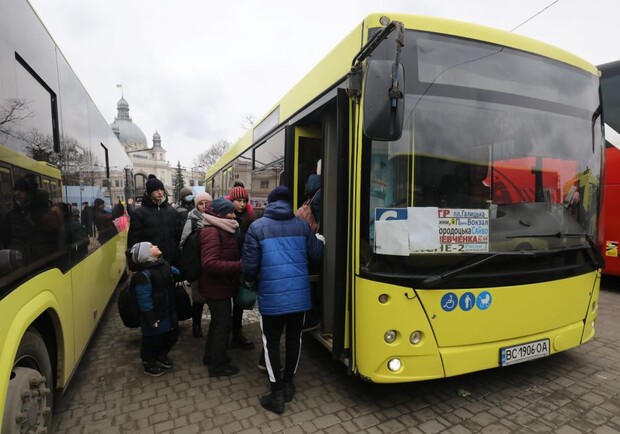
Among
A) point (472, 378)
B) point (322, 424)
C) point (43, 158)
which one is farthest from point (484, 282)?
point (43, 158)

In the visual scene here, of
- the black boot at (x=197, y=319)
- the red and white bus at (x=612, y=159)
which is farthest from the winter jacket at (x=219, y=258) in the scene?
the red and white bus at (x=612, y=159)

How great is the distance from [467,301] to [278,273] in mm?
1537

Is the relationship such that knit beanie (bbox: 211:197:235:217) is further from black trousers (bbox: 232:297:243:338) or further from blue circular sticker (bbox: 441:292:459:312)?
blue circular sticker (bbox: 441:292:459:312)

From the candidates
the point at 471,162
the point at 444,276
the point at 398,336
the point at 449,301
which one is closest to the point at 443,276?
the point at 444,276

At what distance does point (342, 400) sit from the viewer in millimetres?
3348

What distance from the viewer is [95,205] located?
4.57 metres

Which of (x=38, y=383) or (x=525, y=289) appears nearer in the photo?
(x=38, y=383)

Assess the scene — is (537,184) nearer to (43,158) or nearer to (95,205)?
(43,158)

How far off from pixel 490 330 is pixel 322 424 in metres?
1.58

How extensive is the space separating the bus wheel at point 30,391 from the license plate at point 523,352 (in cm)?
340

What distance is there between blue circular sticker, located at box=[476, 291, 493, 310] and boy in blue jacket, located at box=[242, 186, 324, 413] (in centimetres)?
136

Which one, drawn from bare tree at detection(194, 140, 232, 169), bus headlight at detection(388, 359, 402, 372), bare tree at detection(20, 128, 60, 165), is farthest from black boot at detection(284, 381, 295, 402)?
bare tree at detection(194, 140, 232, 169)

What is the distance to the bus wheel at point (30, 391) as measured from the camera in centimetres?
208

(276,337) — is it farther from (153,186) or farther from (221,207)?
(153,186)
